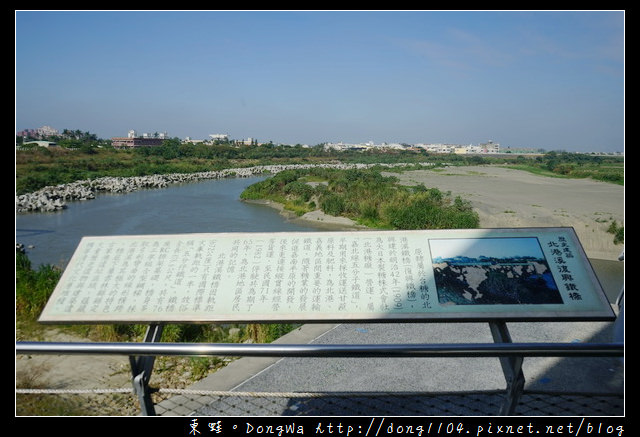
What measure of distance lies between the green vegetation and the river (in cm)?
126

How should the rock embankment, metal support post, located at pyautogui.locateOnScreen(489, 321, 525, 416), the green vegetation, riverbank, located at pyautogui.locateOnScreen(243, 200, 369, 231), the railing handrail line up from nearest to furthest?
the railing handrail → metal support post, located at pyautogui.locateOnScreen(489, 321, 525, 416) → the green vegetation → riverbank, located at pyautogui.locateOnScreen(243, 200, 369, 231) → the rock embankment

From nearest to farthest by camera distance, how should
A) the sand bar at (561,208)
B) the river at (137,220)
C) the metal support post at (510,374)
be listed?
1. the metal support post at (510,374)
2. the sand bar at (561,208)
3. the river at (137,220)

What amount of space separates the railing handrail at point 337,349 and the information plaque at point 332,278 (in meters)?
0.28

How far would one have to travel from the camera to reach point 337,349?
1229 mm

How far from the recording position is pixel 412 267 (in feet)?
5.67

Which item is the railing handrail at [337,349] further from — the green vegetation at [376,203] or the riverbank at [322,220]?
the riverbank at [322,220]

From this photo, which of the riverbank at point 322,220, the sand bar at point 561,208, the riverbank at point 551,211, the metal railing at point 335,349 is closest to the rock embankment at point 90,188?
the riverbank at point 551,211

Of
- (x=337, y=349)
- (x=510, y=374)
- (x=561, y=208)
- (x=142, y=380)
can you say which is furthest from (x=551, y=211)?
(x=142, y=380)

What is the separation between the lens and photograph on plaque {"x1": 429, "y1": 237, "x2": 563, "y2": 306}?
1.60 m

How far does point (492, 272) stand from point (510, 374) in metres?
0.37

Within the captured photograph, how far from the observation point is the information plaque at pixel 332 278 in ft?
5.17

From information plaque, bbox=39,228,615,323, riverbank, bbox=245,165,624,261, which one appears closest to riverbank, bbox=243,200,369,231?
riverbank, bbox=245,165,624,261

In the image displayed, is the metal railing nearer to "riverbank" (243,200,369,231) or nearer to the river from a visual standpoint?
the river

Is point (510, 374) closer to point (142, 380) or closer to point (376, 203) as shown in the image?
point (142, 380)
